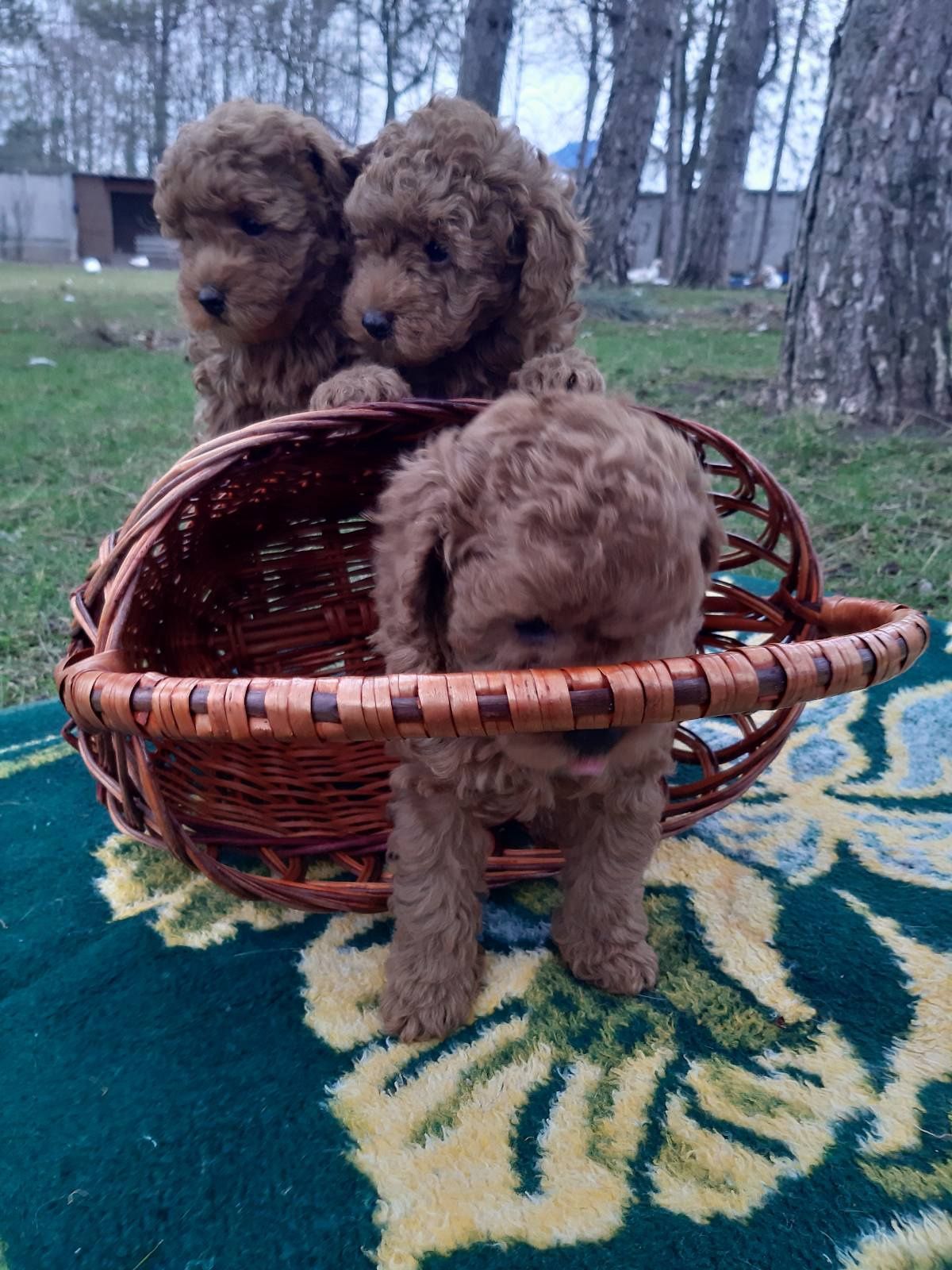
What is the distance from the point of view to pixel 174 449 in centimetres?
573

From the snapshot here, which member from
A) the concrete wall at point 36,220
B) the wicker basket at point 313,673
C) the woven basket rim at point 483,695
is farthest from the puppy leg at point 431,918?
the concrete wall at point 36,220

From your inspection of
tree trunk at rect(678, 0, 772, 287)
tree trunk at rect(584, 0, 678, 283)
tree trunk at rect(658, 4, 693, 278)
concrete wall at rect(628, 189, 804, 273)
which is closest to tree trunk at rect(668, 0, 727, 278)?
tree trunk at rect(658, 4, 693, 278)

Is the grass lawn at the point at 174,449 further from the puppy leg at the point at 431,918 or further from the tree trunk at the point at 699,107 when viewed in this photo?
the tree trunk at the point at 699,107

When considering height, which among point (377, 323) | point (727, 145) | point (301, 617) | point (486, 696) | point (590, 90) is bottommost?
point (301, 617)

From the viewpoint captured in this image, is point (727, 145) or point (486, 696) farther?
point (727, 145)

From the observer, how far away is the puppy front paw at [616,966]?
1799mm

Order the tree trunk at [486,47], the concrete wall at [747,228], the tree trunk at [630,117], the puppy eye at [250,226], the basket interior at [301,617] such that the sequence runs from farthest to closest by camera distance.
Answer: the concrete wall at [747,228]
the tree trunk at [630,117]
the tree trunk at [486,47]
the puppy eye at [250,226]
the basket interior at [301,617]

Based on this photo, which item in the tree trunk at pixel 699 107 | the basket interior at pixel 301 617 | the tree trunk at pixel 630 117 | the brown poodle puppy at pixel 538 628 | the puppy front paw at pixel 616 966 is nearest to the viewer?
the brown poodle puppy at pixel 538 628

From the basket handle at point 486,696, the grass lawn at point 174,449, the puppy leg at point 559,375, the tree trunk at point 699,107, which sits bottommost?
the grass lawn at point 174,449

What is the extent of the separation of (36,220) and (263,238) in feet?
79.8

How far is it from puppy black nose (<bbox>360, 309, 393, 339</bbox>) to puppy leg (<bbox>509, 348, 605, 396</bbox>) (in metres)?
0.31

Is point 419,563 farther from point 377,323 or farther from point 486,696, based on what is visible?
point 377,323

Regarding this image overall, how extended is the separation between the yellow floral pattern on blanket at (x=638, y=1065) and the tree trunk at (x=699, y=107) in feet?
65.9

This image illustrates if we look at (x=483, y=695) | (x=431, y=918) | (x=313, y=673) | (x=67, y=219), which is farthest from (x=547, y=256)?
(x=67, y=219)
